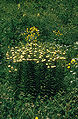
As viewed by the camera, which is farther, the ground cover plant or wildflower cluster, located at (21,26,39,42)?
wildflower cluster, located at (21,26,39,42)

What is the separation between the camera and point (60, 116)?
3.75 metres

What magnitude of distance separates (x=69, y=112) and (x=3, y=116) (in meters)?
1.32

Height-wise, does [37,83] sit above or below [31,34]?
below

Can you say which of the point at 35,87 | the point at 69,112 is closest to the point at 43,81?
the point at 35,87

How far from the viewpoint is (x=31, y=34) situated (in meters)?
6.54

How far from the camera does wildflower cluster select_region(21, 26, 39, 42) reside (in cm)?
645

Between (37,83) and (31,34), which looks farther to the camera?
(31,34)

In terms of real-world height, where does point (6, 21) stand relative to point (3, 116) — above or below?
above

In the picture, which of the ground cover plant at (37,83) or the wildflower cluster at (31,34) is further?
the wildflower cluster at (31,34)

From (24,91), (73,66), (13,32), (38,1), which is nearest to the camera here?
(24,91)

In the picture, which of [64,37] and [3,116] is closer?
[3,116]

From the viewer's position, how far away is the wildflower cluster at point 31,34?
21.1 feet

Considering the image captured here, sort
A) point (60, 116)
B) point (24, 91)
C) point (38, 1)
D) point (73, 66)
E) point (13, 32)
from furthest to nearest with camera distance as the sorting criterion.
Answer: point (38, 1) → point (13, 32) → point (73, 66) → point (24, 91) → point (60, 116)

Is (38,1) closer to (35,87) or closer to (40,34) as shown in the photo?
(40,34)
